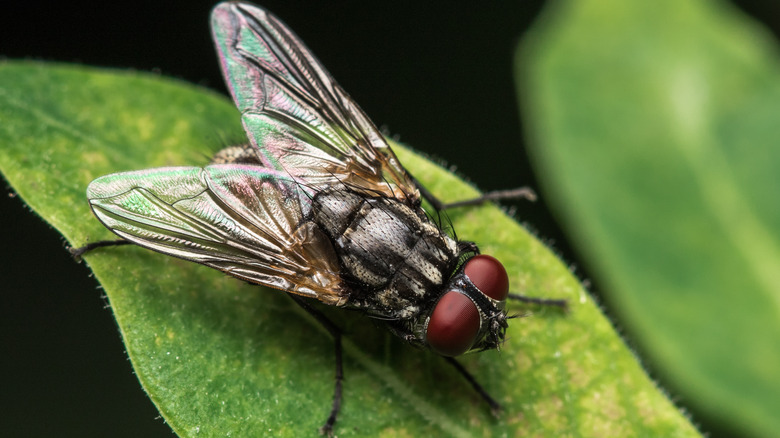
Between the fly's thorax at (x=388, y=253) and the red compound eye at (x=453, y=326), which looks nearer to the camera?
the red compound eye at (x=453, y=326)

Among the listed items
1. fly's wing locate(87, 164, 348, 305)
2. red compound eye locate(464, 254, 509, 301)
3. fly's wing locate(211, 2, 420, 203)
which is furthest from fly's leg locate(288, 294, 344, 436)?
red compound eye locate(464, 254, 509, 301)

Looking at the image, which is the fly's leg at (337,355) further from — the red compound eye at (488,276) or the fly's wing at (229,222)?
the red compound eye at (488,276)

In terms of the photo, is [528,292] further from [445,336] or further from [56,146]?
[56,146]

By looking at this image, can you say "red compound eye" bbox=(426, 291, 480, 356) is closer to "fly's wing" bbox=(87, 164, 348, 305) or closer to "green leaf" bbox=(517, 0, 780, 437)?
"fly's wing" bbox=(87, 164, 348, 305)

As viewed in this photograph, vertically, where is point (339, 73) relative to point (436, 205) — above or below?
below

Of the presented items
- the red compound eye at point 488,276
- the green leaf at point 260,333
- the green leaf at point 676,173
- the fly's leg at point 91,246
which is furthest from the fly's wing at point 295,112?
the green leaf at point 676,173

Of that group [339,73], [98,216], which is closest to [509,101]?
[339,73]
